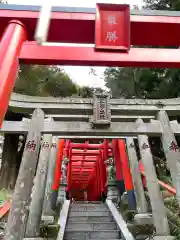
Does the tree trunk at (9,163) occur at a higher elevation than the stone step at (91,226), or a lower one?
higher

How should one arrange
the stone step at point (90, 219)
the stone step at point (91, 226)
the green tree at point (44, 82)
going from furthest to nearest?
1. the green tree at point (44, 82)
2. the stone step at point (90, 219)
3. the stone step at point (91, 226)

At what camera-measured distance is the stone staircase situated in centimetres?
906

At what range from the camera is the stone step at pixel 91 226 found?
31.2 ft

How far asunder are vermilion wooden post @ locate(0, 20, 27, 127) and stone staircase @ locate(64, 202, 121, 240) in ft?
22.6

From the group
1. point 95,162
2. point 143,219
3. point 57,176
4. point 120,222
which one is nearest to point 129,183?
point 120,222

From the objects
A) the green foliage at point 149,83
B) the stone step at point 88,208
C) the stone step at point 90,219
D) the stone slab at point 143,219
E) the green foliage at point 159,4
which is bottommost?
the stone slab at point 143,219

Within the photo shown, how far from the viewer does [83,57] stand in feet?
12.1

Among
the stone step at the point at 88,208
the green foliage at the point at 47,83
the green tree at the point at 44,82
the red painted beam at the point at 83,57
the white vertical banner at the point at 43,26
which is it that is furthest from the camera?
the green foliage at the point at 47,83

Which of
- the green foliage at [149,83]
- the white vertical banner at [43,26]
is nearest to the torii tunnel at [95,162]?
the green foliage at [149,83]

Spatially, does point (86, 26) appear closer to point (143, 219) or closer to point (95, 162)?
point (143, 219)

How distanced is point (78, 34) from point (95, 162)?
16651 mm

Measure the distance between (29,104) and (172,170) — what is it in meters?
4.26

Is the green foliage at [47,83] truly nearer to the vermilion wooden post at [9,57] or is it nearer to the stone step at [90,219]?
the stone step at [90,219]

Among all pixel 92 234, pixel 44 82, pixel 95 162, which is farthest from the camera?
pixel 44 82
